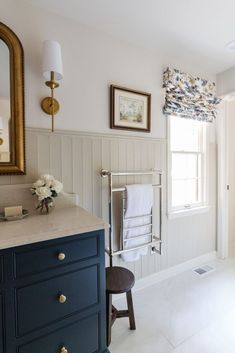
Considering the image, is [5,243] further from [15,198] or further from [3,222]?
[15,198]

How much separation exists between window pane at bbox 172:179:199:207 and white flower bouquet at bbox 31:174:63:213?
4.75 ft

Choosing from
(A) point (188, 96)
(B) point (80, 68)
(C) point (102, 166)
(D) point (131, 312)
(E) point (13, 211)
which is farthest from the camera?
(A) point (188, 96)

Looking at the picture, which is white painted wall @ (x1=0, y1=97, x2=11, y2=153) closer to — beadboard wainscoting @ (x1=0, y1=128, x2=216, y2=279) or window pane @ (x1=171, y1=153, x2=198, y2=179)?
beadboard wainscoting @ (x1=0, y1=128, x2=216, y2=279)

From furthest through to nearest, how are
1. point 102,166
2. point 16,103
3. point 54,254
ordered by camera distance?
point 102,166
point 16,103
point 54,254

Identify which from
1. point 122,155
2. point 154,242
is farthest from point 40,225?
point 154,242

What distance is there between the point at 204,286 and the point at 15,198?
1990 millimetres

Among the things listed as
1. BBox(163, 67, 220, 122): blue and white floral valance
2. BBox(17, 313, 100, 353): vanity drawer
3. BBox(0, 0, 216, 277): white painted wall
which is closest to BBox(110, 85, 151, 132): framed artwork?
BBox(0, 0, 216, 277): white painted wall

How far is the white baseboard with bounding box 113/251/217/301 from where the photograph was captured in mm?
2072

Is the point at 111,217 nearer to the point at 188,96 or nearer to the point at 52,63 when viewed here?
the point at 52,63

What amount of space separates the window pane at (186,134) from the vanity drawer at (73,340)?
181cm

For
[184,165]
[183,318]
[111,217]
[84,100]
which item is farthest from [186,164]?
[183,318]

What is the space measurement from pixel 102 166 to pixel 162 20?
4.20 ft

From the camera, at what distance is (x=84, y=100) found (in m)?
1.69

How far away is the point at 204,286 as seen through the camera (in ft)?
6.97
